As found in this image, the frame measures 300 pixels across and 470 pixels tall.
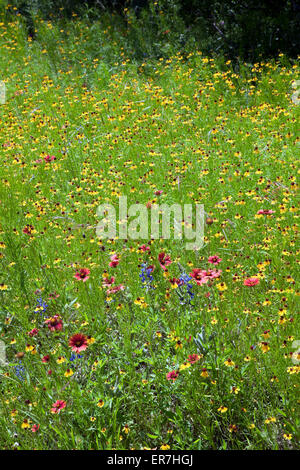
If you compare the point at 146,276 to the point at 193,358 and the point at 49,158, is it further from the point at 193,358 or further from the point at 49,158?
the point at 49,158

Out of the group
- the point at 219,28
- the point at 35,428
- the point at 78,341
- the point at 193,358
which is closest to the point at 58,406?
the point at 35,428

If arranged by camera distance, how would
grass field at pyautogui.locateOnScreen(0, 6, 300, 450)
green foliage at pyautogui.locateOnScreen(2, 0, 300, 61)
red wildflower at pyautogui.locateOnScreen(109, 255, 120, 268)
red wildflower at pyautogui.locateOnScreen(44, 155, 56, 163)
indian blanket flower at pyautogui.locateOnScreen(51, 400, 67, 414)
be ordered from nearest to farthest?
1. indian blanket flower at pyautogui.locateOnScreen(51, 400, 67, 414)
2. grass field at pyautogui.locateOnScreen(0, 6, 300, 450)
3. red wildflower at pyautogui.locateOnScreen(109, 255, 120, 268)
4. red wildflower at pyautogui.locateOnScreen(44, 155, 56, 163)
5. green foliage at pyautogui.locateOnScreen(2, 0, 300, 61)

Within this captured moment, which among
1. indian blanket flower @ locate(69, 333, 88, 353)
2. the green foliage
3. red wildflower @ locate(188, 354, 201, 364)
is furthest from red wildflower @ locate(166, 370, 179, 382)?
the green foliage

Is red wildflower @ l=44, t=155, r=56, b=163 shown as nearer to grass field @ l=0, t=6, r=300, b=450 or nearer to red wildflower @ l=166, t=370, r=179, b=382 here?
grass field @ l=0, t=6, r=300, b=450

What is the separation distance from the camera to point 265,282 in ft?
9.78

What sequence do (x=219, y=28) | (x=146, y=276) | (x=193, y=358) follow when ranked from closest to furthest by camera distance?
(x=193, y=358) → (x=146, y=276) → (x=219, y=28)

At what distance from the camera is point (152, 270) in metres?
2.83

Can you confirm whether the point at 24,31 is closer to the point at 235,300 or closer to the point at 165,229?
the point at 165,229

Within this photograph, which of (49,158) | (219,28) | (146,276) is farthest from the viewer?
(219,28)

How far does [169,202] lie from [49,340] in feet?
5.44

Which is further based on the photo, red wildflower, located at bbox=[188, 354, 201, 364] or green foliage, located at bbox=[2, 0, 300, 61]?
green foliage, located at bbox=[2, 0, 300, 61]

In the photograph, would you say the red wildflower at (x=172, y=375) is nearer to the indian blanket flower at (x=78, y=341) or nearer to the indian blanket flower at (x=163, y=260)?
the indian blanket flower at (x=78, y=341)

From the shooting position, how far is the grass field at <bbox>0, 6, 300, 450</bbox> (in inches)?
87.0
